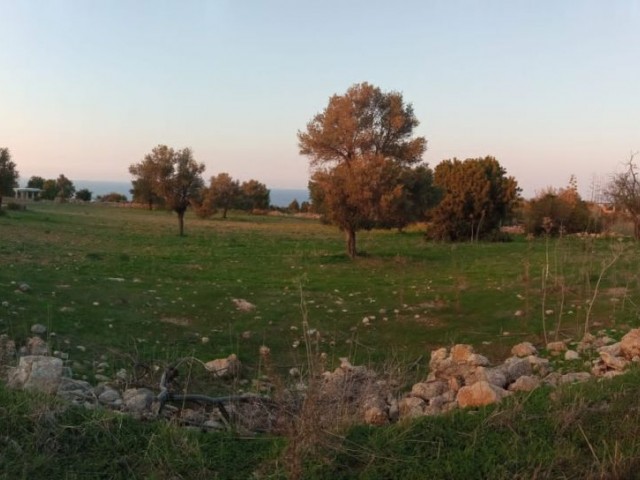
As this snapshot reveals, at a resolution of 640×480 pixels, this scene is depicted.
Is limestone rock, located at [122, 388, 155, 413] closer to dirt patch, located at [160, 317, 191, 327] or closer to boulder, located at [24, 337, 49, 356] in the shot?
boulder, located at [24, 337, 49, 356]

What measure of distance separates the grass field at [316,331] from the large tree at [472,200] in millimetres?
8979

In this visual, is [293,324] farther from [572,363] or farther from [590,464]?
[590,464]

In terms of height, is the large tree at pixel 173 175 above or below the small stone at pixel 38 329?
above

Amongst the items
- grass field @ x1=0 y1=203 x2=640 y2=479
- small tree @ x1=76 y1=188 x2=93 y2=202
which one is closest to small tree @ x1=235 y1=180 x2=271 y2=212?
small tree @ x1=76 y1=188 x2=93 y2=202

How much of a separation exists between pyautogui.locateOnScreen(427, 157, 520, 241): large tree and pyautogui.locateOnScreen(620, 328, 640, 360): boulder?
29151 mm

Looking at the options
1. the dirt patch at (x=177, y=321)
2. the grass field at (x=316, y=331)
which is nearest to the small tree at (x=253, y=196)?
the grass field at (x=316, y=331)

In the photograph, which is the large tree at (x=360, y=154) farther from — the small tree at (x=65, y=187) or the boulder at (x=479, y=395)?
the small tree at (x=65, y=187)

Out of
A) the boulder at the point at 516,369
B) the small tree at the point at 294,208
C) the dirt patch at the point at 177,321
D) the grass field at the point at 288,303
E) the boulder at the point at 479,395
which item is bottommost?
the dirt patch at the point at 177,321

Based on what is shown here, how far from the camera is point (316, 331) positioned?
33.0 feet

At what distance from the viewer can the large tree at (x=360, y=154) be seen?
23.6 meters

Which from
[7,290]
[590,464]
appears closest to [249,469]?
[590,464]

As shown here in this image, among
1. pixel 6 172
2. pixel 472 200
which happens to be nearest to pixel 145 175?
pixel 6 172

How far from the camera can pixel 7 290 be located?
38.4ft

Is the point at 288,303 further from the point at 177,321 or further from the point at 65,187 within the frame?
the point at 65,187
